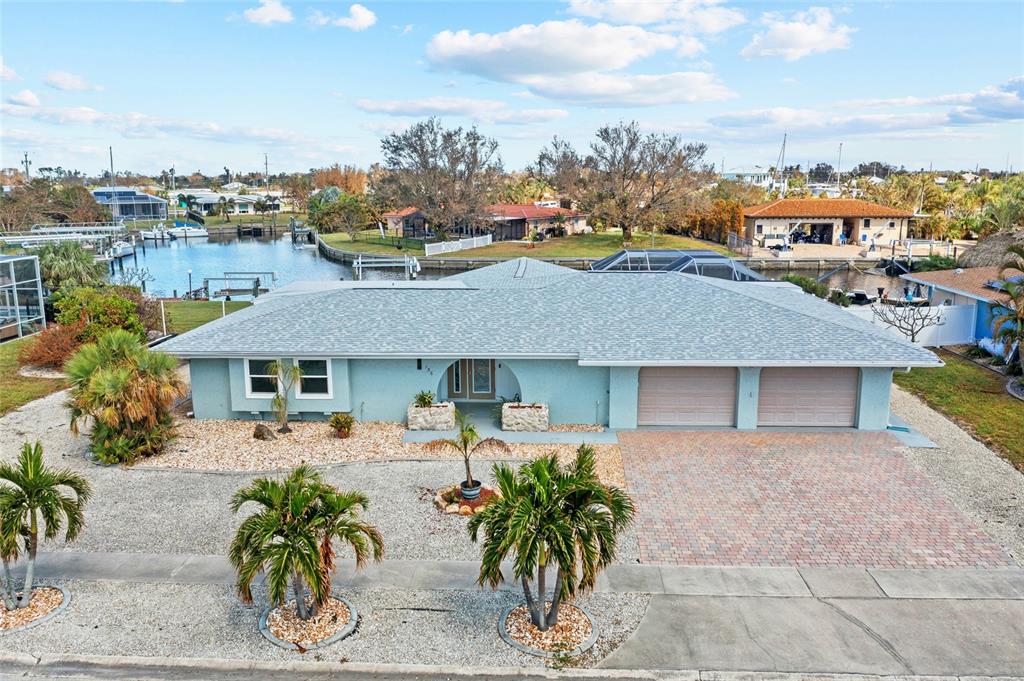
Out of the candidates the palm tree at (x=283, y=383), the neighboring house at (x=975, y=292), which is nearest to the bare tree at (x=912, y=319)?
the neighboring house at (x=975, y=292)

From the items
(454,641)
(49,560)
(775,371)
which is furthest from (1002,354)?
(49,560)

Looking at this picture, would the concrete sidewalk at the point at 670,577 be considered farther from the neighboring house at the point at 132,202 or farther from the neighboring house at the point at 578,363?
the neighboring house at the point at 132,202

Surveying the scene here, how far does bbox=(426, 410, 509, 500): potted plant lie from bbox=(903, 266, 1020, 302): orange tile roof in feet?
68.8

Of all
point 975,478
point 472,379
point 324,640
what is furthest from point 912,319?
point 324,640

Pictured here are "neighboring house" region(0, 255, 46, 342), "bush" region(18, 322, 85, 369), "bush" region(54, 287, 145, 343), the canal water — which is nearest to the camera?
"bush" region(18, 322, 85, 369)

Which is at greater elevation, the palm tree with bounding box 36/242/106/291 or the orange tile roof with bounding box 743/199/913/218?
the orange tile roof with bounding box 743/199/913/218

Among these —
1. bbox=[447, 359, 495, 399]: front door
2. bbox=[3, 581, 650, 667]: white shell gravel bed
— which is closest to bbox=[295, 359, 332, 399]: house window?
bbox=[447, 359, 495, 399]: front door

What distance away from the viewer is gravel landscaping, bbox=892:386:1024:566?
13555mm

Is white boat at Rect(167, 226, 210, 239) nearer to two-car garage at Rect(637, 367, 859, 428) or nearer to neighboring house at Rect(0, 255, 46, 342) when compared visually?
neighboring house at Rect(0, 255, 46, 342)

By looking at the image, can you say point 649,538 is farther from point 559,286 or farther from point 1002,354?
point 1002,354

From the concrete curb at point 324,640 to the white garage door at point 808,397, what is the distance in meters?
12.2

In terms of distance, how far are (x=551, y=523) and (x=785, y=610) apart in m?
4.35

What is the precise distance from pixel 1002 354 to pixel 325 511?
25.1 metres

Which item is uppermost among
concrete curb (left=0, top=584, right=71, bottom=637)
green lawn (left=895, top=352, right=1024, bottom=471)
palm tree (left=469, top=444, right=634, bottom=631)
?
palm tree (left=469, top=444, right=634, bottom=631)
